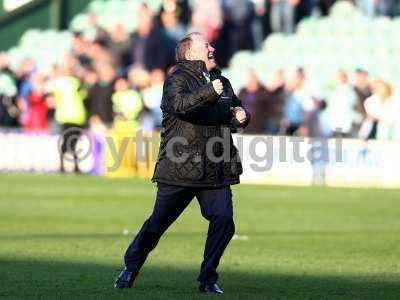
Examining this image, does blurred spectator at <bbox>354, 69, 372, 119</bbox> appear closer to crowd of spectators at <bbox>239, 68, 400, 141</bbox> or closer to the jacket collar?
crowd of spectators at <bbox>239, 68, 400, 141</bbox>

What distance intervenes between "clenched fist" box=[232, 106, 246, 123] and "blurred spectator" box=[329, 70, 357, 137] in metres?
20.4

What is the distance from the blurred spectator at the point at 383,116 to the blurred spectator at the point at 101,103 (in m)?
7.25

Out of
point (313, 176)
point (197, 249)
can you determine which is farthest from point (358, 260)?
point (313, 176)

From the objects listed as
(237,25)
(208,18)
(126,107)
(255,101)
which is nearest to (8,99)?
(126,107)

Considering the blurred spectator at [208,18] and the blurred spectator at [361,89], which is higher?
the blurred spectator at [208,18]

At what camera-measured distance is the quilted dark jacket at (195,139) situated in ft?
34.3

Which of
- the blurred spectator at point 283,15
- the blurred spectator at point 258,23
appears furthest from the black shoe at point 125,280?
the blurred spectator at point 258,23

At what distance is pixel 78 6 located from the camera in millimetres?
39844

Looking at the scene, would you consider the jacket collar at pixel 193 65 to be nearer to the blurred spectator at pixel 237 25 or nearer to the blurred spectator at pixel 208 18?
the blurred spectator at pixel 237 25

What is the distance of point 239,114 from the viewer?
1039cm

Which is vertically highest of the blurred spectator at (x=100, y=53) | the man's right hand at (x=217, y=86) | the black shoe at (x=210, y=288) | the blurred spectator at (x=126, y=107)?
the blurred spectator at (x=100, y=53)

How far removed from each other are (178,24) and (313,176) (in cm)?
854

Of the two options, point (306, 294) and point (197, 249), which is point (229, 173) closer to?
point (306, 294)

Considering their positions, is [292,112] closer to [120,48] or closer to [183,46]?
[120,48]
